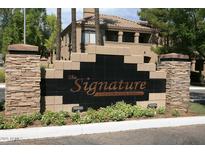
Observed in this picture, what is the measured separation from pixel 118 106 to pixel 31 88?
3571mm

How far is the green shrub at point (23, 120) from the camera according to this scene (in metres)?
10.5

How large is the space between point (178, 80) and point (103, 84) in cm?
339

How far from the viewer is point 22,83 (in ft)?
37.3

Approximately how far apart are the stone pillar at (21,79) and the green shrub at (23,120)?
585 mm

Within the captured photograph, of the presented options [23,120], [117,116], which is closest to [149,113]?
A: [117,116]

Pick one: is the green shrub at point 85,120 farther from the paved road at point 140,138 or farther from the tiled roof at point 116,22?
the tiled roof at point 116,22

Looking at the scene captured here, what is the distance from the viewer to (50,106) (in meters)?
12.4

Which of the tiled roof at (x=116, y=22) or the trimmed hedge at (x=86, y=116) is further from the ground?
the tiled roof at (x=116, y=22)

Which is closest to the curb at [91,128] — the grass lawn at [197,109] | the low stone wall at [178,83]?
the low stone wall at [178,83]

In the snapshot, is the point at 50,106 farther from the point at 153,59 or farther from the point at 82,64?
the point at 153,59

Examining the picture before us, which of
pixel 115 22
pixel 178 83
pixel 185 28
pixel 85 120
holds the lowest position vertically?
pixel 85 120

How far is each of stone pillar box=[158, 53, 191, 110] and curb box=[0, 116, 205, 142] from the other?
1.60 metres

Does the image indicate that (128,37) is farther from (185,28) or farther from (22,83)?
(22,83)
